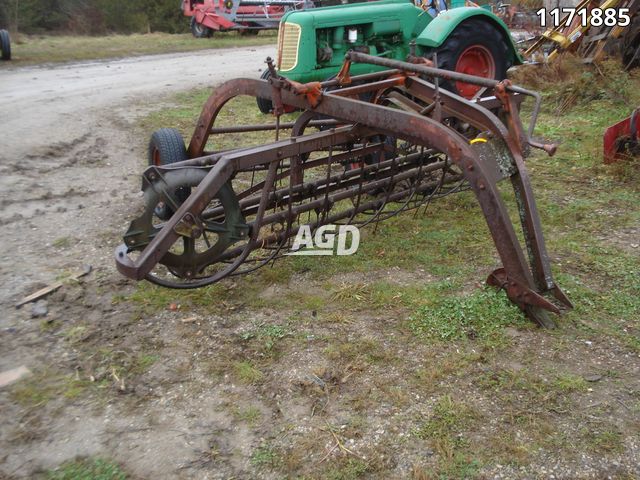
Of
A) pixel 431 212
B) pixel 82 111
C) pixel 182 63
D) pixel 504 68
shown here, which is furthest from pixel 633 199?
pixel 182 63

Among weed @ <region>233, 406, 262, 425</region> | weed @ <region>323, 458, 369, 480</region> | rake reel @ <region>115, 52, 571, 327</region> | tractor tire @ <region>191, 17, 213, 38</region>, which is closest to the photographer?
weed @ <region>323, 458, 369, 480</region>

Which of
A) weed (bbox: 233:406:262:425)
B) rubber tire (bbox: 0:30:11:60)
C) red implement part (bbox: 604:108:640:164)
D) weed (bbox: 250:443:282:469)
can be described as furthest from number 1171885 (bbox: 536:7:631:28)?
rubber tire (bbox: 0:30:11:60)

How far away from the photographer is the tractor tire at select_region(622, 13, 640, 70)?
8570 millimetres

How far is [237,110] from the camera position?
883 centimetres

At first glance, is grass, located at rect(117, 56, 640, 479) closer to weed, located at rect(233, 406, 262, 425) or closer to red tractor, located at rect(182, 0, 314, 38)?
weed, located at rect(233, 406, 262, 425)

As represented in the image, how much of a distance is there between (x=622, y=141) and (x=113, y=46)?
14.5 meters

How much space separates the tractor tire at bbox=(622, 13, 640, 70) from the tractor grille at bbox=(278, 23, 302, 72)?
5.20 meters

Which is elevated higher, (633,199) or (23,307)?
(633,199)

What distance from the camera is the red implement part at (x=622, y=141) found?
5.48 meters

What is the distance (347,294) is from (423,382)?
3.20 ft

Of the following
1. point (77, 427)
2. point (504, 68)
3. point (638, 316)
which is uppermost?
point (504, 68)

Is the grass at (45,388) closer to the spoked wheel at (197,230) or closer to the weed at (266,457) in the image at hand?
the spoked wheel at (197,230)

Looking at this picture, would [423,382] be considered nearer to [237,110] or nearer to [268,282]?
[268,282]

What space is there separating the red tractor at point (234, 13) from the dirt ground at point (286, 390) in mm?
15199
